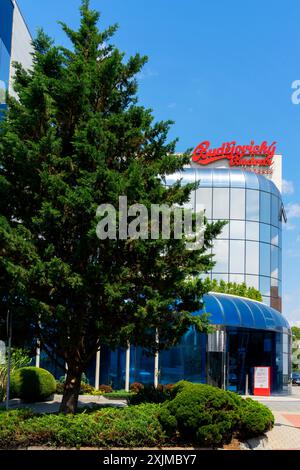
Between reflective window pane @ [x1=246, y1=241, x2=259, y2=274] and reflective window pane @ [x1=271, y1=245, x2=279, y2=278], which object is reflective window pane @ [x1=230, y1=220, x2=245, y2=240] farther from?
reflective window pane @ [x1=271, y1=245, x2=279, y2=278]

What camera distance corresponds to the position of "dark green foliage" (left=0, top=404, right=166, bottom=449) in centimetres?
1269

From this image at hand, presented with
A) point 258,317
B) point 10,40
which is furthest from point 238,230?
point 10,40

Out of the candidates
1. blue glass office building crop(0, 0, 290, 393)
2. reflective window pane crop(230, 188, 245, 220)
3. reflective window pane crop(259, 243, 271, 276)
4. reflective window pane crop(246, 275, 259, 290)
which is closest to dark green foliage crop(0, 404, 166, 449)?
blue glass office building crop(0, 0, 290, 393)

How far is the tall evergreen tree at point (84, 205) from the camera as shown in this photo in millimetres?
13461

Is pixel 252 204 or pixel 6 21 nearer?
pixel 6 21

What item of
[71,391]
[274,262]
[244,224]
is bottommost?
[71,391]

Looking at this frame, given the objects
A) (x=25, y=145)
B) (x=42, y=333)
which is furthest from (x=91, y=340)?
(x=25, y=145)

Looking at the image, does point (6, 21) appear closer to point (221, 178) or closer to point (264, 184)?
point (221, 178)

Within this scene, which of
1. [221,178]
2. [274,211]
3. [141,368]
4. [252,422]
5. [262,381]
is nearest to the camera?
[252,422]

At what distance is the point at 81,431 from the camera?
12.7 metres

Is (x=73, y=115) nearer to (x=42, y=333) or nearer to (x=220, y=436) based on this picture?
(x=42, y=333)

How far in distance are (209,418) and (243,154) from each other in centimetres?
4640

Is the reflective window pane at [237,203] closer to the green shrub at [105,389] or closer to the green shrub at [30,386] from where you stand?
the green shrub at [105,389]

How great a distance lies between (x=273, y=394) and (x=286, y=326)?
4.63 meters
